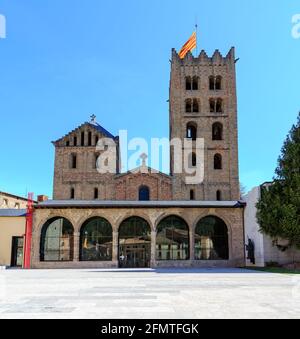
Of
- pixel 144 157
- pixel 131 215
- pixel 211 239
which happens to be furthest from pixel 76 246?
pixel 144 157

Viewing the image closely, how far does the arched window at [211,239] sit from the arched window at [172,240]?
1.07 meters

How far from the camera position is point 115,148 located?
47.8 metres

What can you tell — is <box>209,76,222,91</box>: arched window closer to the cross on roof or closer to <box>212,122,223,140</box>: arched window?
<box>212,122,223,140</box>: arched window

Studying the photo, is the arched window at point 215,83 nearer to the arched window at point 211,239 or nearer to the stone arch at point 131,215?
the arched window at point 211,239

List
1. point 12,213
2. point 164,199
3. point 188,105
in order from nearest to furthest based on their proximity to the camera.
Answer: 1. point 12,213
2. point 164,199
3. point 188,105

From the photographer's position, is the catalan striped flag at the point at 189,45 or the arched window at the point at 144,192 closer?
the arched window at the point at 144,192

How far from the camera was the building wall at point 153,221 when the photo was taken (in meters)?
34.5

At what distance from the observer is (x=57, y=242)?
35.3 meters

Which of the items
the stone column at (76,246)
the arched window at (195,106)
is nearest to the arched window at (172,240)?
the stone column at (76,246)

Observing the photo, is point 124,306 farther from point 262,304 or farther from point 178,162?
point 178,162

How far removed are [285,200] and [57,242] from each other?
64.9ft

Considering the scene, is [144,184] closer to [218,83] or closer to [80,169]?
[80,169]

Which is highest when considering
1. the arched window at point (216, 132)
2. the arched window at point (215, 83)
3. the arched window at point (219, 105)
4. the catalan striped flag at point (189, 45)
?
the catalan striped flag at point (189, 45)
